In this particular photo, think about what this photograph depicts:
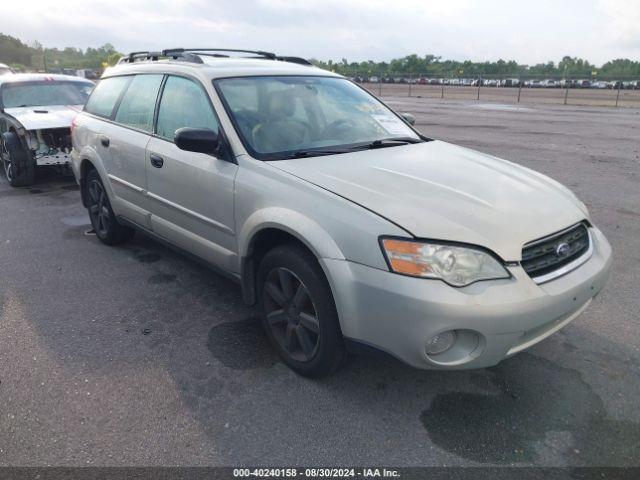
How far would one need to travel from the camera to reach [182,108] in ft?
12.1

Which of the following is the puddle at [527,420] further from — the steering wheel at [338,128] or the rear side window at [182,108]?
the rear side window at [182,108]

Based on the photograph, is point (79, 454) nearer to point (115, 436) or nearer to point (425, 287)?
point (115, 436)

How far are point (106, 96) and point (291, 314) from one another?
3.28 meters

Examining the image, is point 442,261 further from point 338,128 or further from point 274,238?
point 338,128

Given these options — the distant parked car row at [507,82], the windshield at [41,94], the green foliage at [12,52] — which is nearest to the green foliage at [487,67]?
the distant parked car row at [507,82]

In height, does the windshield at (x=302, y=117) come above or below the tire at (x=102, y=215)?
→ above

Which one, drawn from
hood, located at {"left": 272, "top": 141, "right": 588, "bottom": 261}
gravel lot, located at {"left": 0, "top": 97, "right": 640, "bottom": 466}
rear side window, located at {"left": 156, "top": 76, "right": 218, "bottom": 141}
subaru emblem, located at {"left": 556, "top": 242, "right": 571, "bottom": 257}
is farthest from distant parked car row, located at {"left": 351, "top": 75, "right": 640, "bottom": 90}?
subaru emblem, located at {"left": 556, "top": 242, "right": 571, "bottom": 257}

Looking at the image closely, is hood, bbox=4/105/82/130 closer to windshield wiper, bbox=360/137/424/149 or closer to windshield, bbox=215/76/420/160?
windshield, bbox=215/76/420/160

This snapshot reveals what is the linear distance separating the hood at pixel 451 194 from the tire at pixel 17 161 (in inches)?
243

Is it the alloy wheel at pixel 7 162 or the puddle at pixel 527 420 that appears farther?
the alloy wheel at pixel 7 162

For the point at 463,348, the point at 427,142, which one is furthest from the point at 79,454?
the point at 427,142

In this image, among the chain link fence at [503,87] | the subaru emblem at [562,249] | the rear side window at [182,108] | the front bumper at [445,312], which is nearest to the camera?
the front bumper at [445,312]

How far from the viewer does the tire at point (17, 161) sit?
750 cm

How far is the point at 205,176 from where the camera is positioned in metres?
3.33
